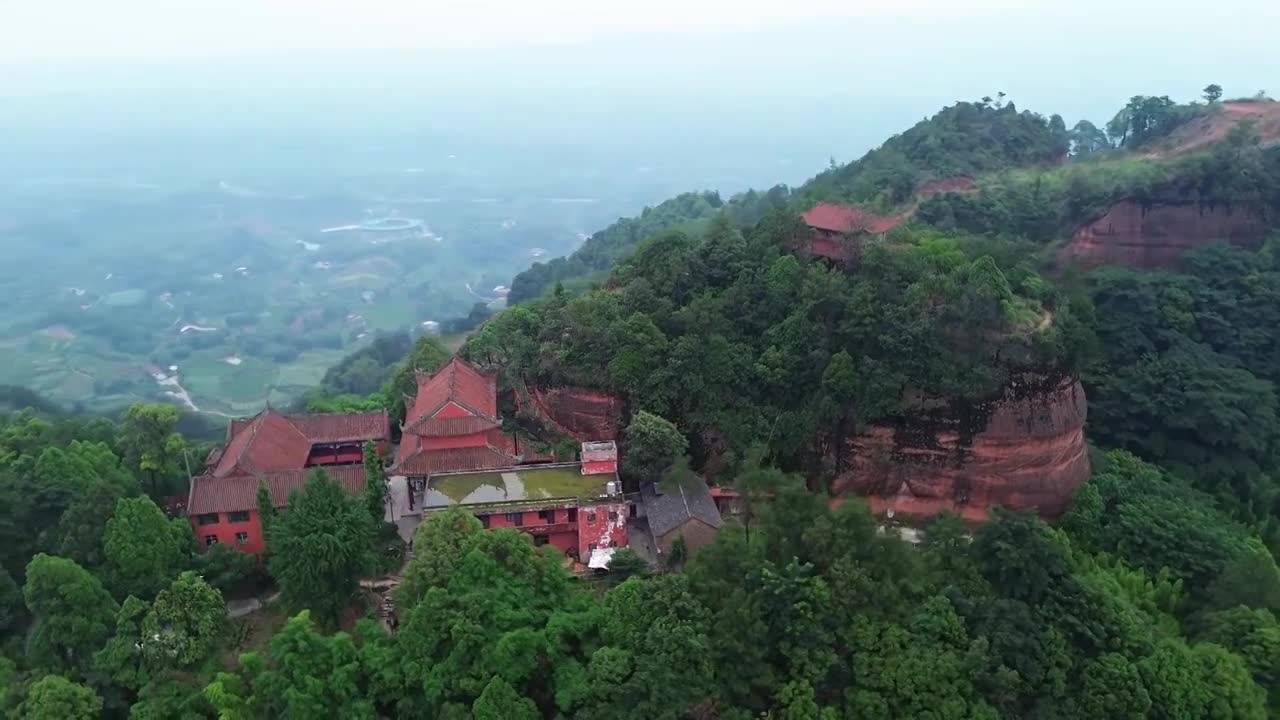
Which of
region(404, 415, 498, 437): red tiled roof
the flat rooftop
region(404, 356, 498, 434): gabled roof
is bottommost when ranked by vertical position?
the flat rooftop

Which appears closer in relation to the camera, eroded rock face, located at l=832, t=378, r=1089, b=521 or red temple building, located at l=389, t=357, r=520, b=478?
red temple building, located at l=389, t=357, r=520, b=478

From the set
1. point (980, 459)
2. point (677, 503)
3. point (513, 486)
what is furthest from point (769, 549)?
point (980, 459)

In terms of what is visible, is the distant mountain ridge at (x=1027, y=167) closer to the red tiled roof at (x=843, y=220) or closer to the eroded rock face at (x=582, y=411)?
the red tiled roof at (x=843, y=220)

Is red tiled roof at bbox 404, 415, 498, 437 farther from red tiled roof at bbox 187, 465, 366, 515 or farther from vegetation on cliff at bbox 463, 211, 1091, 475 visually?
vegetation on cliff at bbox 463, 211, 1091, 475

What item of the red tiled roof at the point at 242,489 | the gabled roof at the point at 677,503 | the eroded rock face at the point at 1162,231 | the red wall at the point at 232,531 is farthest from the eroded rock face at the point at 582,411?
the eroded rock face at the point at 1162,231

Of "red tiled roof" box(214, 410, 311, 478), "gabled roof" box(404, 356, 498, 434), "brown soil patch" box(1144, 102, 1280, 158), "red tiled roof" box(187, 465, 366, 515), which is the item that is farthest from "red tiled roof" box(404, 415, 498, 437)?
"brown soil patch" box(1144, 102, 1280, 158)
